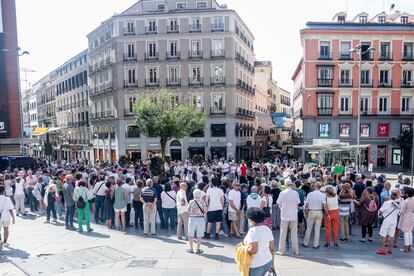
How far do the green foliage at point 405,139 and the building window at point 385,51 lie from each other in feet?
29.4

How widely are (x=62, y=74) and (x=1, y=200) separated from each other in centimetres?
6005

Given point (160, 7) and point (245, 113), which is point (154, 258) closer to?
point (245, 113)

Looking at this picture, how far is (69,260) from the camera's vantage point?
832cm

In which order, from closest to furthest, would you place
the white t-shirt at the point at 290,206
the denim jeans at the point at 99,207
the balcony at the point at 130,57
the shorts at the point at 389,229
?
the white t-shirt at the point at 290,206, the shorts at the point at 389,229, the denim jeans at the point at 99,207, the balcony at the point at 130,57

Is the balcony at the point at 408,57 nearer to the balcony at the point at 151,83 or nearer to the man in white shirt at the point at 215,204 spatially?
the balcony at the point at 151,83

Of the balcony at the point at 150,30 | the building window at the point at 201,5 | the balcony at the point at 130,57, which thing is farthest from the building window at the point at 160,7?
the balcony at the point at 130,57

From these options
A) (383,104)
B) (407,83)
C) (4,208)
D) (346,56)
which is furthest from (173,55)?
(4,208)

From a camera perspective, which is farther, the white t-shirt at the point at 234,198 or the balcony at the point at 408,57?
the balcony at the point at 408,57

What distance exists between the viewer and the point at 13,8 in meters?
34.8

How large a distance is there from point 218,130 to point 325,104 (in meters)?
12.5

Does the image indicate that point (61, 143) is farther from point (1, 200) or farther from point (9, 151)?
point (1, 200)

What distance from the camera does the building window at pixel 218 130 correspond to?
135 feet

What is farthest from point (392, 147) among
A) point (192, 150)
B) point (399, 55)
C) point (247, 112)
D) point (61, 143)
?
point (61, 143)

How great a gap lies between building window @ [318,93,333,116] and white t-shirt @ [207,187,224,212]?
108ft
